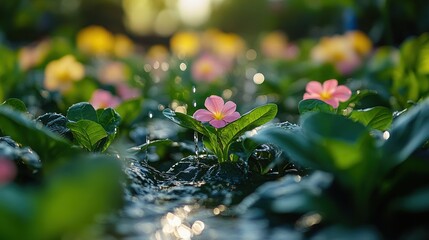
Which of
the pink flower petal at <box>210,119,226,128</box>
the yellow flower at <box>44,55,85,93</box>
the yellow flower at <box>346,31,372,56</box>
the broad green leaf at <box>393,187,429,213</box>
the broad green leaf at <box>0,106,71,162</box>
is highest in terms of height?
the yellow flower at <box>346,31,372,56</box>

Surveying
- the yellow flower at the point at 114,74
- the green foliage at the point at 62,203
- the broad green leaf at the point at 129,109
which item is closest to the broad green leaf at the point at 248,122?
the broad green leaf at the point at 129,109

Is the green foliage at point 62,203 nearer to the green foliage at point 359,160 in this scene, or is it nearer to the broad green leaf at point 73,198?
the broad green leaf at point 73,198

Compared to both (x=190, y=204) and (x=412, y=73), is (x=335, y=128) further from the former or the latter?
(x=412, y=73)

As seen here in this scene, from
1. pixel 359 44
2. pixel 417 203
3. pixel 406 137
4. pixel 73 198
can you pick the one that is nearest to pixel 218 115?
pixel 406 137

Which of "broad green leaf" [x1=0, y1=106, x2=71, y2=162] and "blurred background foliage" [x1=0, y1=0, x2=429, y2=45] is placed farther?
"blurred background foliage" [x1=0, y1=0, x2=429, y2=45]

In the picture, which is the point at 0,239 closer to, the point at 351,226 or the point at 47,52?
the point at 351,226

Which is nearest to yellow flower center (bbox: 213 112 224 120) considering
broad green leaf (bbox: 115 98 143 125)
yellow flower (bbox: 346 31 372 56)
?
broad green leaf (bbox: 115 98 143 125)

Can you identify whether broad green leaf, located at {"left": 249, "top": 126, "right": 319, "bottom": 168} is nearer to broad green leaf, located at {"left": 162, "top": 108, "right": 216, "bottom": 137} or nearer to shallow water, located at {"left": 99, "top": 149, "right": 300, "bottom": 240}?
shallow water, located at {"left": 99, "top": 149, "right": 300, "bottom": 240}
